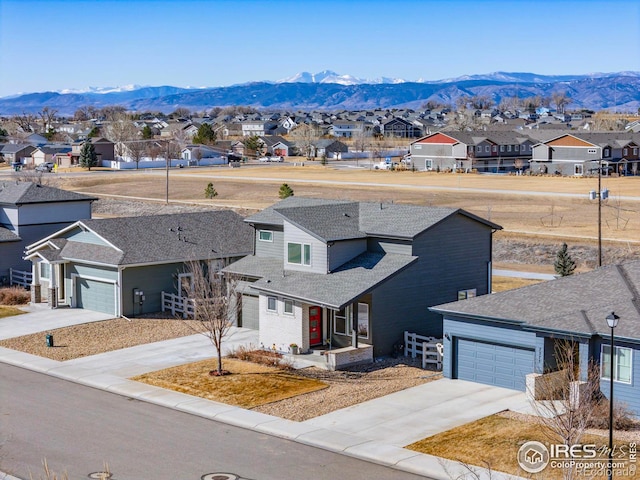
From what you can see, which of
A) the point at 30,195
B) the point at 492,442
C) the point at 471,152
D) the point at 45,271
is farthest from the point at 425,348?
the point at 471,152

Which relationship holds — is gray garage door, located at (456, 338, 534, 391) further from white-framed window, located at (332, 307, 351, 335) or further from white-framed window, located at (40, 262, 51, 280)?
white-framed window, located at (40, 262, 51, 280)

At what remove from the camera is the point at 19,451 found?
24422mm

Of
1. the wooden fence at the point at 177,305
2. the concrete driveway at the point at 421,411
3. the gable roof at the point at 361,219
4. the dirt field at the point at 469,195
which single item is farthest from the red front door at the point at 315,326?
the dirt field at the point at 469,195

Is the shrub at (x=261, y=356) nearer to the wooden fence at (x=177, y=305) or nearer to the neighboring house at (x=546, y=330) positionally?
the neighboring house at (x=546, y=330)

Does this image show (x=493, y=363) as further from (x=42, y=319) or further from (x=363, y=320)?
(x=42, y=319)

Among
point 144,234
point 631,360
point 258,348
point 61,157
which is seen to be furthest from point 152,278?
point 61,157

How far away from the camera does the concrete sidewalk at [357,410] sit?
24203 millimetres

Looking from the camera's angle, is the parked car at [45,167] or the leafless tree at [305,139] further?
the leafless tree at [305,139]

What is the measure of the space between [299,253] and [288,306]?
9.71 ft

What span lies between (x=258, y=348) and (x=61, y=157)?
129647 millimetres

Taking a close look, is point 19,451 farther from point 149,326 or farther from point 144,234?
point 144,234

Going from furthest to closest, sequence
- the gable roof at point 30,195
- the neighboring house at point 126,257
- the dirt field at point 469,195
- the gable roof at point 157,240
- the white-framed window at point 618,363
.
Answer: the dirt field at point 469,195
the gable roof at point 30,195
the gable roof at point 157,240
the neighboring house at point 126,257
the white-framed window at point 618,363

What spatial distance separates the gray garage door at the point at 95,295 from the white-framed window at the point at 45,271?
2.09 m

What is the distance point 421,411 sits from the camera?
91.4ft
